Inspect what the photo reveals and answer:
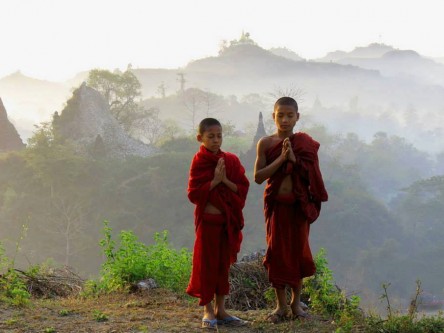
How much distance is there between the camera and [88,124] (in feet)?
123

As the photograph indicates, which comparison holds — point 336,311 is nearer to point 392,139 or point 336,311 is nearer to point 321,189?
point 321,189

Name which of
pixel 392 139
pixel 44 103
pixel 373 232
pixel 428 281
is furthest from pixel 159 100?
pixel 44 103

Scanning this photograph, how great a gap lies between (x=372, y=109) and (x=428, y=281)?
84.0 meters

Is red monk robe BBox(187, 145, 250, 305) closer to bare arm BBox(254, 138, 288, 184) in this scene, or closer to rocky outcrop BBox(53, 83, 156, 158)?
bare arm BBox(254, 138, 288, 184)

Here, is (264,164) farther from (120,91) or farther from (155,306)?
(120,91)

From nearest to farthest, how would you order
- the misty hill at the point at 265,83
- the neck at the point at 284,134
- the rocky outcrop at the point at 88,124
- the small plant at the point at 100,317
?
the neck at the point at 284,134 → the small plant at the point at 100,317 → the rocky outcrop at the point at 88,124 → the misty hill at the point at 265,83

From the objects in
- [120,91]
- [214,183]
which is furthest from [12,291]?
[120,91]

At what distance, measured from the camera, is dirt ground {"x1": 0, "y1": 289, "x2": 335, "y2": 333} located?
4.00 meters

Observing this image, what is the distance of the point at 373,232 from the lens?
4066 centimetres

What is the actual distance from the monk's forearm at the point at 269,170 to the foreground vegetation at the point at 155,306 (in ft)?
4.04

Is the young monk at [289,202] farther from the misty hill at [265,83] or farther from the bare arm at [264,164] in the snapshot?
the misty hill at [265,83]

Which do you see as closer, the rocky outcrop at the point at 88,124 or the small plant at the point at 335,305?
the small plant at the point at 335,305

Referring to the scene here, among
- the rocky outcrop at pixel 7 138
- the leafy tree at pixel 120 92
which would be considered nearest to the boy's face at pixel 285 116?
the rocky outcrop at pixel 7 138

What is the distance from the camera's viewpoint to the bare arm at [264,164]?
396cm
